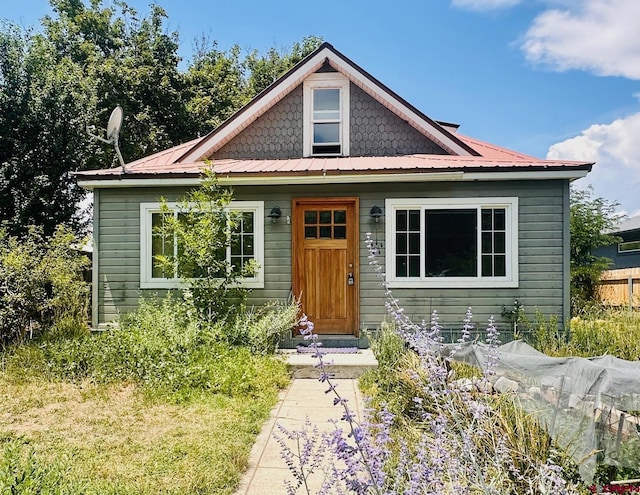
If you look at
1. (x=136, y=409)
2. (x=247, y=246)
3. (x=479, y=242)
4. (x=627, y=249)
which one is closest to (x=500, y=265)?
(x=479, y=242)

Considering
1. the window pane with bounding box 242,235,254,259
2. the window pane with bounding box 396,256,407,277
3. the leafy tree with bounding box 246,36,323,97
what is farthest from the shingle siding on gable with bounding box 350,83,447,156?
the leafy tree with bounding box 246,36,323,97

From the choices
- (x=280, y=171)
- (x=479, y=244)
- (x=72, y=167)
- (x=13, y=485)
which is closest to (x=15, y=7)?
(x=72, y=167)

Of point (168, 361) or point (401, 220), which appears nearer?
point (168, 361)

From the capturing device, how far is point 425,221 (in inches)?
313

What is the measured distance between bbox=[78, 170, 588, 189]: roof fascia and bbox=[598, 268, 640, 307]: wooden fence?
7.67 m

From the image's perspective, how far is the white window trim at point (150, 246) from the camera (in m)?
8.05

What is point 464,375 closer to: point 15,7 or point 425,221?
point 425,221

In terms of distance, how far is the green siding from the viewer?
773 cm

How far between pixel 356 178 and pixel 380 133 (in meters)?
A: 2.57

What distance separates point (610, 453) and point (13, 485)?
143 inches

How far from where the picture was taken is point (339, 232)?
322 inches

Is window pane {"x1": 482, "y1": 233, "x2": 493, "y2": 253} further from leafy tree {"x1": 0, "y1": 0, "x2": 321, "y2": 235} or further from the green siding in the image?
leafy tree {"x1": 0, "y1": 0, "x2": 321, "y2": 235}

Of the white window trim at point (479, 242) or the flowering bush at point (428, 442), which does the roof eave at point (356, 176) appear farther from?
the flowering bush at point (428, 442)

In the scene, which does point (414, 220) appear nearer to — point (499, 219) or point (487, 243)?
point (487, 243)
